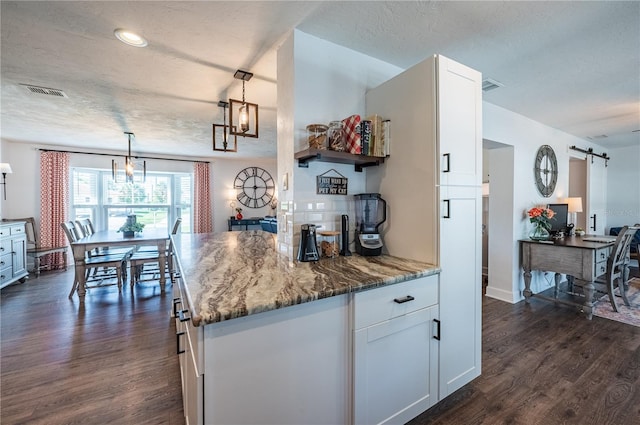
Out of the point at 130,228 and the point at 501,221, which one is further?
the point at 130,228

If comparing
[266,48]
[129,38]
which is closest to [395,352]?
[266,48]

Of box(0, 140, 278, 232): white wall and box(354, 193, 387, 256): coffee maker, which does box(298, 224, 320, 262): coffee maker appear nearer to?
box(354, 193, 387, 256): coffee maker

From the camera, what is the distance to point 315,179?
1848 mm

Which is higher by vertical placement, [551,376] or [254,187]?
[254,187]

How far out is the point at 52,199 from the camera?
5098 millimetres

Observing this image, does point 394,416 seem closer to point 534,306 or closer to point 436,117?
point 436,117

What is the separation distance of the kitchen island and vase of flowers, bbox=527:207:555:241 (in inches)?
109

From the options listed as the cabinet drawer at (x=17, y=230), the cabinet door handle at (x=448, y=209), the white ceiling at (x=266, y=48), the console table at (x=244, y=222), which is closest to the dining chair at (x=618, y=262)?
the white ceiling at (x=266, y=48)

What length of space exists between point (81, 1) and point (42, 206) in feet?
17.1

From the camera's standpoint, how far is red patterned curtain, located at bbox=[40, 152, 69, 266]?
5.02 meters

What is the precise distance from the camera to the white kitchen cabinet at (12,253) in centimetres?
374

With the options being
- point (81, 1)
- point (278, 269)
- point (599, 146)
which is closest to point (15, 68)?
point (81, 1)

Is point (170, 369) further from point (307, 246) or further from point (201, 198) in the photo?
point (201, 198)

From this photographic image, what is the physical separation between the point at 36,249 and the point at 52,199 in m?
0.95
